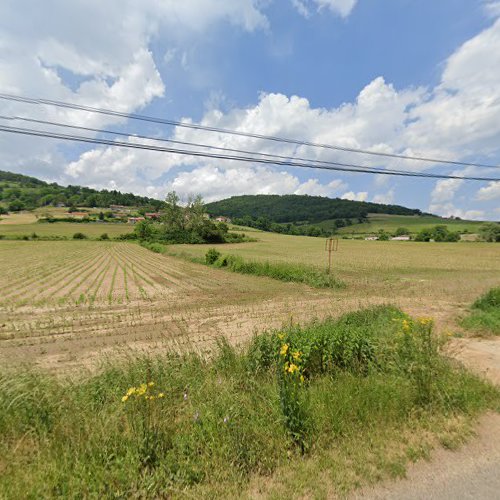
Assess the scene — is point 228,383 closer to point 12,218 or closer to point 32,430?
point 32,430

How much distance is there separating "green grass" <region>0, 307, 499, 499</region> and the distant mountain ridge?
496ft

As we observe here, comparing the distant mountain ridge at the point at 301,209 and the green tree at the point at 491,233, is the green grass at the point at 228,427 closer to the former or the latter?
the green tree at the point at 491,233

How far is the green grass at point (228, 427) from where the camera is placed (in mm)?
2549

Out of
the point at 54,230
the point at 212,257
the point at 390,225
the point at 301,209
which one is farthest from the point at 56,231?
the point at 390,225

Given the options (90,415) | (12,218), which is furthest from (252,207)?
(90,415)

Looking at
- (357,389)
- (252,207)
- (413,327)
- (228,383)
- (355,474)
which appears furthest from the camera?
(252,207)

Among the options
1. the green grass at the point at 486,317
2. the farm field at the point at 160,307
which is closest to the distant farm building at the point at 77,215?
the farm field at the point at 160,307

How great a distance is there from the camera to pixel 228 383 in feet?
13.3

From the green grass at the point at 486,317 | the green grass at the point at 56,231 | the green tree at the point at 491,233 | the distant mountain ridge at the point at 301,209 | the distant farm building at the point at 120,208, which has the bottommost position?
the green grass at the point at 56,231

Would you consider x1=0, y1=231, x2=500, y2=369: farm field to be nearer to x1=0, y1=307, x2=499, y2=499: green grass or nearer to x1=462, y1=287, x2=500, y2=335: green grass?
x1=462, y1=287, x2=500, y2=335: green grass

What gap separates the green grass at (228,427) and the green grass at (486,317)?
4502 millimetres

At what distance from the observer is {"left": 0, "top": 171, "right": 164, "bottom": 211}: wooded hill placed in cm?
12509

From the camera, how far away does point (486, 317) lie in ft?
27.3

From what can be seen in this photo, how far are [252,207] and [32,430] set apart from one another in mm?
183857
